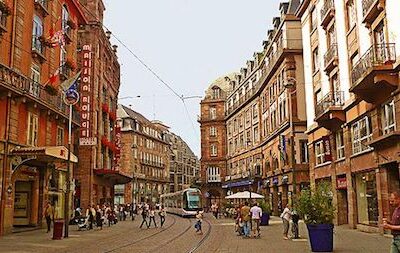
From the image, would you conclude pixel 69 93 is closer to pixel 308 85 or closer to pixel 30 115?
pixel 30 115

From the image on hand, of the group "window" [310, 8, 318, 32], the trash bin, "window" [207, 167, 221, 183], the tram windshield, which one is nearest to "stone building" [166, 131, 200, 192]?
"window" [207, 167, 221, 183]

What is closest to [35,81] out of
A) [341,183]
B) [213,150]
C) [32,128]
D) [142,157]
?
[32,128]

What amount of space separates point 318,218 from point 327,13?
17.5 m

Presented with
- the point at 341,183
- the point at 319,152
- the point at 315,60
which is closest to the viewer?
the point at 341,183

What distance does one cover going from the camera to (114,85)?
5641 cm

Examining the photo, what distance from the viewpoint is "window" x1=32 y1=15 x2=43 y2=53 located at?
90.8 ft

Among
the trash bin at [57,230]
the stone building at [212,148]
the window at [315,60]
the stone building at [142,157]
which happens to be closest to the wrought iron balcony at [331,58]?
the window at [315,60]

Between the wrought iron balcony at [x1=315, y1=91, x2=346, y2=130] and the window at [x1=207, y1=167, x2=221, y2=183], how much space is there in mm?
51700

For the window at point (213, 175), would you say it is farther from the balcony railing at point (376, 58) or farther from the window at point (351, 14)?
the balcony railing at point (376, 58)

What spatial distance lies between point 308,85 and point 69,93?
61.1ft

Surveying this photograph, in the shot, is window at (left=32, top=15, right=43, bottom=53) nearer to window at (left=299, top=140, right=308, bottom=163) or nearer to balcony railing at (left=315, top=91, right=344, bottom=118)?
balcony railing at (left=315, top=91, right=344, bottom=118)

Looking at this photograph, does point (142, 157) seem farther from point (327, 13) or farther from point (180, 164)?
point (327, 13)

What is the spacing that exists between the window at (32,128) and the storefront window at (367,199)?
60.0ft

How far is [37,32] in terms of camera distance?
2842 centimetres
